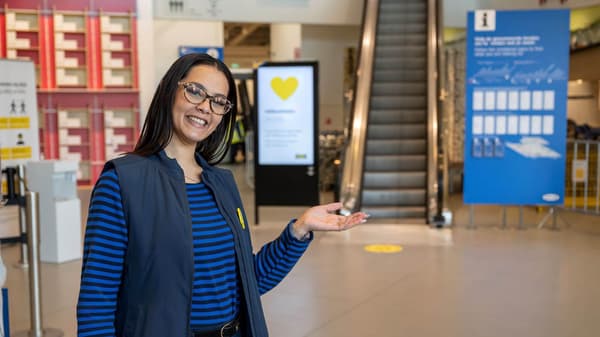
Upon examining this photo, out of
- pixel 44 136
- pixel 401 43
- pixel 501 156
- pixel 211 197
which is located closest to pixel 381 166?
pixel 501 156

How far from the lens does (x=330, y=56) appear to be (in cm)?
1642

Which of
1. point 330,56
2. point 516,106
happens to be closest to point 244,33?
point 330,56

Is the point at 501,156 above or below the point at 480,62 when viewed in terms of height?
below

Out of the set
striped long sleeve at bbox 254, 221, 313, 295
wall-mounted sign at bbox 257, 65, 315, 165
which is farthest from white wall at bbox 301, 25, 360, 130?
striped long sleeve at bbox 254, 221, 313, 295

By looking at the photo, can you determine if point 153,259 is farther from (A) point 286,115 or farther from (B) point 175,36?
(B) point 175,36

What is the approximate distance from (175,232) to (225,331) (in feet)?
1.10

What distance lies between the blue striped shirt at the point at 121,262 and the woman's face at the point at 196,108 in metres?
0.15

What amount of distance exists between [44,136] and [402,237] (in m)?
7.50

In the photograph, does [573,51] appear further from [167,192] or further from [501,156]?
[167,192]

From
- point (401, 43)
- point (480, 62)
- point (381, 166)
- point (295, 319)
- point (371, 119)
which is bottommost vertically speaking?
point (295, 319)

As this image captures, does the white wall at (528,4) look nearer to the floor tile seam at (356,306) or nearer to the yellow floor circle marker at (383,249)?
the yellow floor circle marker at (383,249)

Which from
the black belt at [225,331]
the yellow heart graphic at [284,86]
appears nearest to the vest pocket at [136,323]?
the black belt at [225,331]

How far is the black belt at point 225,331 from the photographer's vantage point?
1669 millimetres

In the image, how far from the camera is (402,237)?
7504mm
